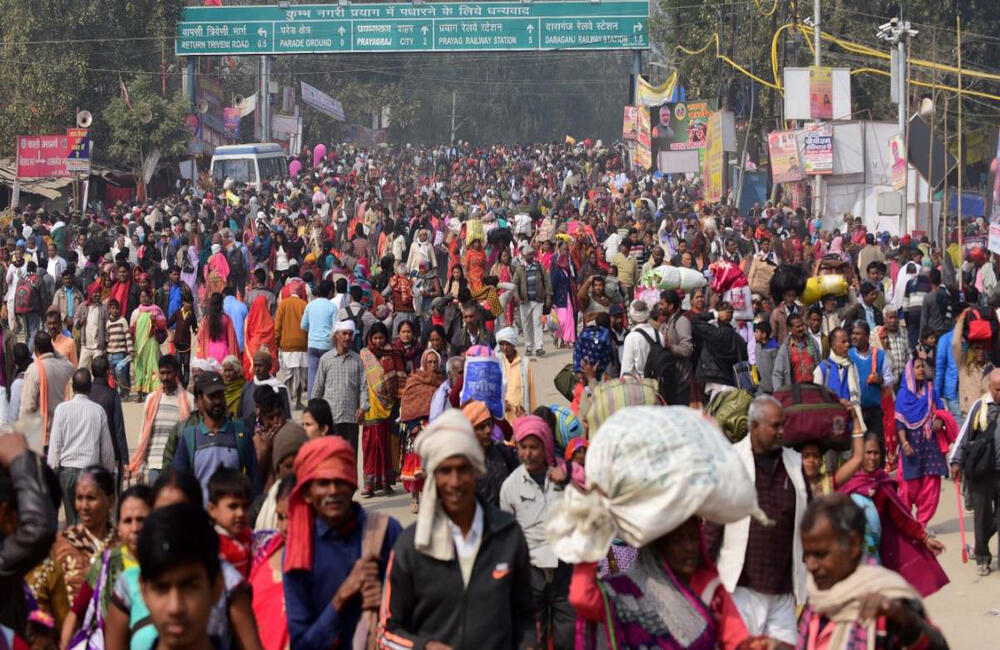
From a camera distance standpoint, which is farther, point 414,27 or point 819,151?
point 414,27

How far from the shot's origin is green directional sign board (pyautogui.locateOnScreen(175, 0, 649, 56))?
5022 cm

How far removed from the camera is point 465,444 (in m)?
4.78

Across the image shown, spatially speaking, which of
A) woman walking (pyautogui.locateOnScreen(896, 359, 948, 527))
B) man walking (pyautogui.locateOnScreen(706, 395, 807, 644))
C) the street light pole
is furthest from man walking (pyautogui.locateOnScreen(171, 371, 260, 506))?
the street light pole

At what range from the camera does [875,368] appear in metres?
11.9

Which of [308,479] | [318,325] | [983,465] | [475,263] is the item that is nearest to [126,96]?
[475,263]

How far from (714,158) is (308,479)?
39368 millimetres

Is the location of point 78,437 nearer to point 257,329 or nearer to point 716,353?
point 716,353

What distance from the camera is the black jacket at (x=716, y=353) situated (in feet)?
40.9

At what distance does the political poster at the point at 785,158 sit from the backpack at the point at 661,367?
2544 centimetres

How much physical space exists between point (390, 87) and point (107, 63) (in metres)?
35.5

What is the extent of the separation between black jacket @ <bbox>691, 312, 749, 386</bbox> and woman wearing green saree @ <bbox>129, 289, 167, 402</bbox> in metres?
6.50

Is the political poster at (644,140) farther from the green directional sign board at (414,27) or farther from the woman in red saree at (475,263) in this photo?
the woman in red saree at (475,263)

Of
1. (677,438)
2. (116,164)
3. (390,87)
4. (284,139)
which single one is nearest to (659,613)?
(677,438)

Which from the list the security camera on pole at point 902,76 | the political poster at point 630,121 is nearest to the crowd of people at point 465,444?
the security camera on pole at point 902,76
